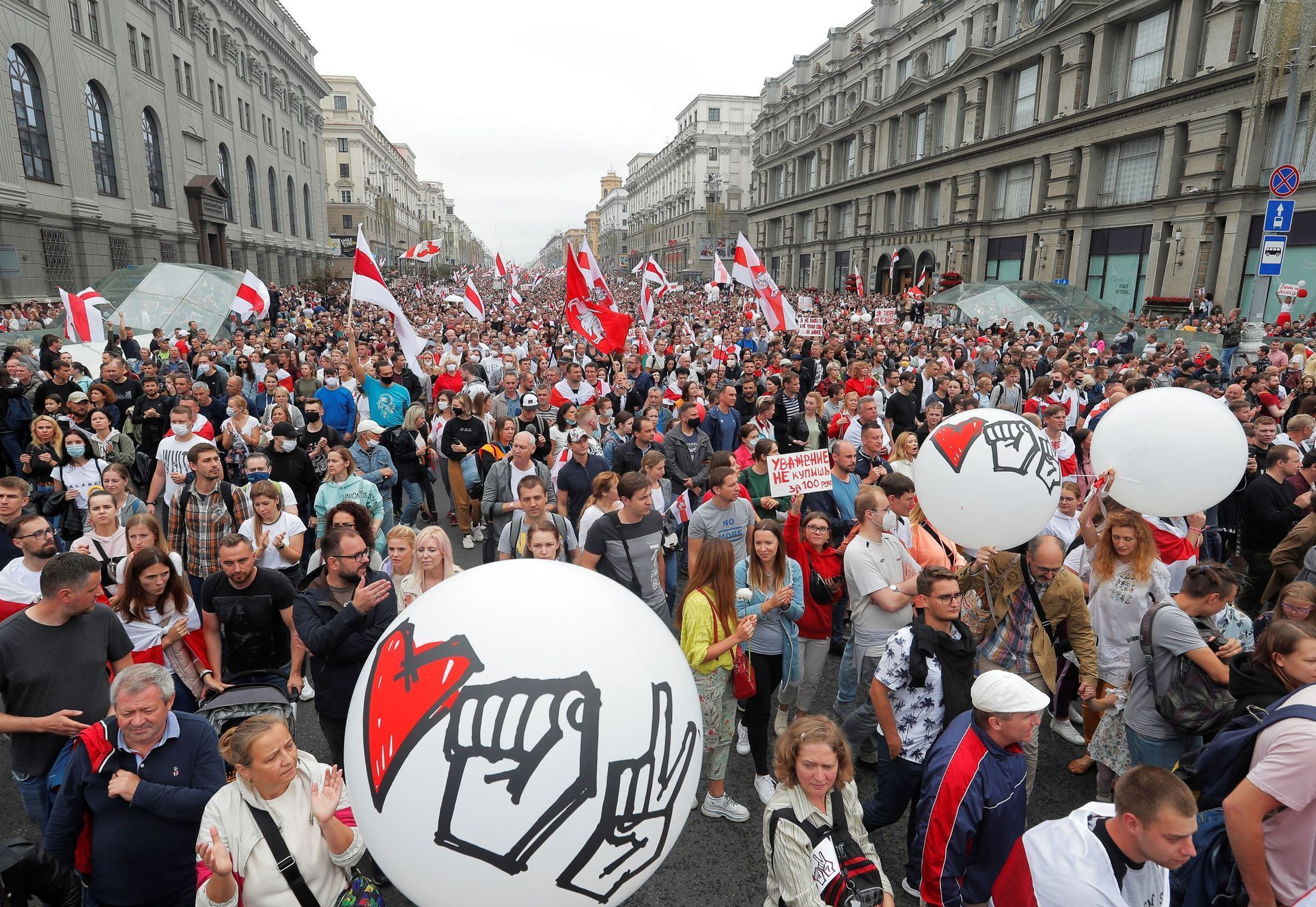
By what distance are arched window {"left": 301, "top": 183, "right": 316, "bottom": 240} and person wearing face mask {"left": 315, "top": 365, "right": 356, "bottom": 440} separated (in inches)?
2371

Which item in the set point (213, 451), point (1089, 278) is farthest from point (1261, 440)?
point (1089, 278)

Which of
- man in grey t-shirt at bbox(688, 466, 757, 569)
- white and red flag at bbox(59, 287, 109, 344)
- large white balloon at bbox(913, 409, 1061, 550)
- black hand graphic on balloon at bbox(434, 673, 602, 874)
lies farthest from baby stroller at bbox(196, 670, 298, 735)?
white and red flag at bbox(59, 287, 109, 344)

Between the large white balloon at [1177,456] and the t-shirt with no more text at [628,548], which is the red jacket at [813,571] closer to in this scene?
the t-shirt with no more text at [628,548]

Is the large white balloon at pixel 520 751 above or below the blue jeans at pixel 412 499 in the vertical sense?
above

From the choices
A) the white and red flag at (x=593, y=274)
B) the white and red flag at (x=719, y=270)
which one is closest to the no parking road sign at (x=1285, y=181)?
the white and red flag at (x=593, y=274)

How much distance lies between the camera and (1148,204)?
94.2 ft

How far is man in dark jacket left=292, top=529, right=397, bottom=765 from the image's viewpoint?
12.2ft

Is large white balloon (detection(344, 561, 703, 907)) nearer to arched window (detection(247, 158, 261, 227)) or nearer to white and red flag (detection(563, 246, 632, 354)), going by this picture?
white and red flag (detection(563, 246, 632, 354))

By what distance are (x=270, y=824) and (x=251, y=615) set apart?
1859mm

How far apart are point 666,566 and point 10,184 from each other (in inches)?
1139

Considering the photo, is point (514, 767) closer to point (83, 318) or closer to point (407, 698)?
point (407, 698)

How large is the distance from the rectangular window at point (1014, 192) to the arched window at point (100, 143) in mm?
41964

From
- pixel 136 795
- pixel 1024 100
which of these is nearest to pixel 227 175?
pixel 1024 100

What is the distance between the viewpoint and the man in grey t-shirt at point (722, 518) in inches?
210
